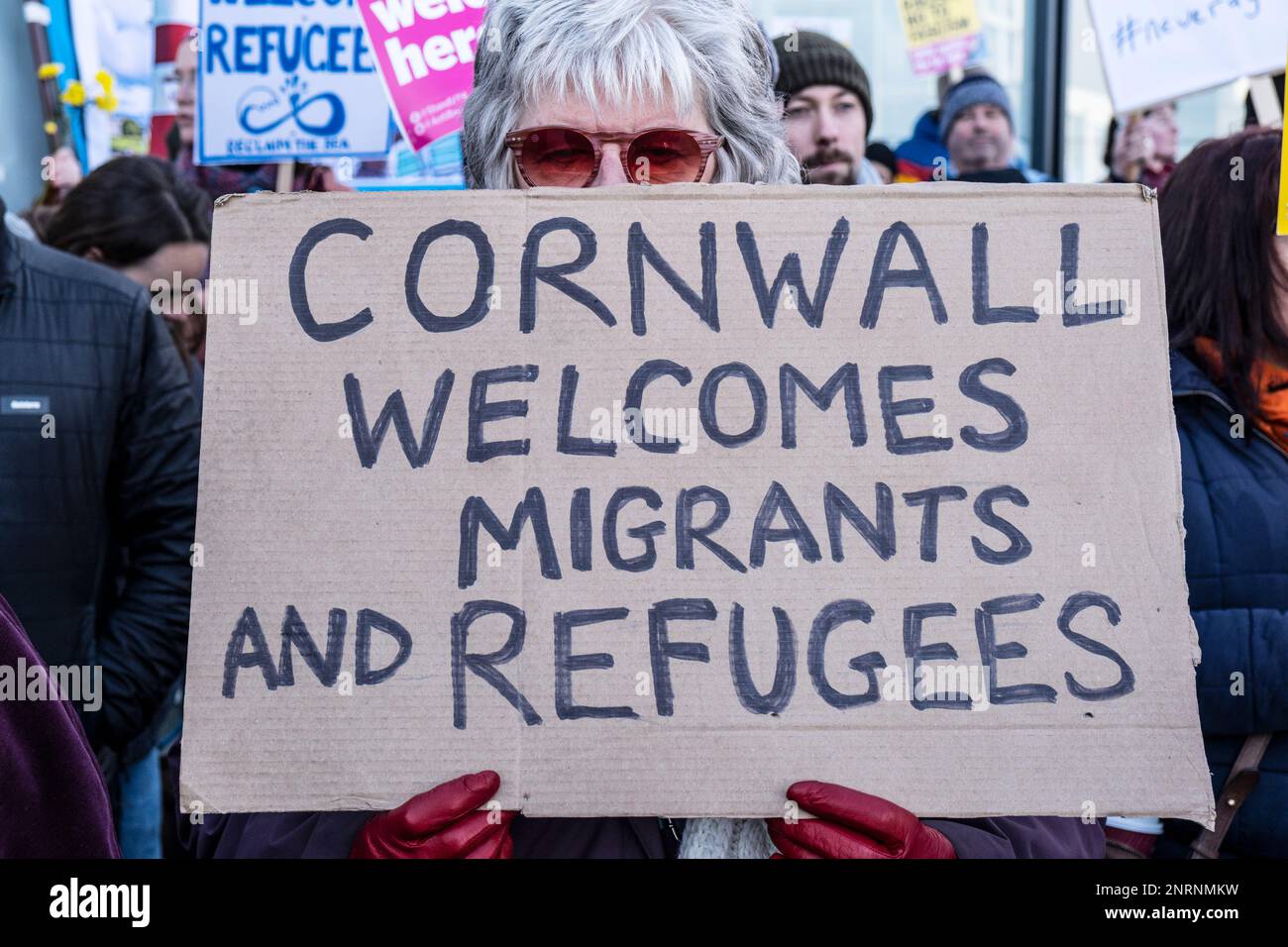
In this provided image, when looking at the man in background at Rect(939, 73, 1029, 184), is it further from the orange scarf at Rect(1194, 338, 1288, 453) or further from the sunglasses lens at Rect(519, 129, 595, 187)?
the sunglasses lens at Rect(519, 129, 595, 187)

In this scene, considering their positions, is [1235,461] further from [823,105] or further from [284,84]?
[284,84]

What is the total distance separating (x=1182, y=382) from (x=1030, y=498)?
724 mm

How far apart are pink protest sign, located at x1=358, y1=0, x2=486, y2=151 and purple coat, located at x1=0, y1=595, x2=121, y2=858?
2006mm

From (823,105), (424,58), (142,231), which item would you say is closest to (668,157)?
(424,58)

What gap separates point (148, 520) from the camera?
2498 millimetres

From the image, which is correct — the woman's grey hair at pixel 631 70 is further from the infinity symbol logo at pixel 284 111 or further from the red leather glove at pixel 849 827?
the infinity symbol logo at pixel 284 111

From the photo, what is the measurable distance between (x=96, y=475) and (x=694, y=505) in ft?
4.81

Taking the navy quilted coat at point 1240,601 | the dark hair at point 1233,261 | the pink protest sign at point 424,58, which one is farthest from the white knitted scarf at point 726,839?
the pink protest sign at point 424,58

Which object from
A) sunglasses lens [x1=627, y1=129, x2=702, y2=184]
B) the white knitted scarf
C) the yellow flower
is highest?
the yellow flower

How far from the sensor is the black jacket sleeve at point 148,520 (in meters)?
2.46

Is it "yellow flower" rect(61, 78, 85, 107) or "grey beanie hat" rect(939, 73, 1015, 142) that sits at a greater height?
"yellow flower" rect(61, 78, 85, 107)

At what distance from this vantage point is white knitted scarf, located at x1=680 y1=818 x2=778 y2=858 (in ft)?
4.81
